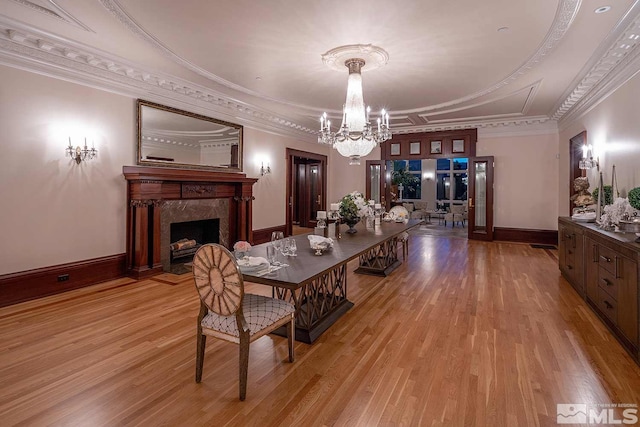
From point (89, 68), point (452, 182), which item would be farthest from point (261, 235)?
point (452, 182)

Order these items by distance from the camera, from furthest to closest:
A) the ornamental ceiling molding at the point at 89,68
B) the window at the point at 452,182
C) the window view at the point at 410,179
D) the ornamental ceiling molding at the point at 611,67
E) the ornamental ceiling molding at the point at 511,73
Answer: the window view at the point at 410,179 → the window at the point at 452,182 → the ornamental ceiling molding at the point at 89,68 → the ornamental ceiling molding at the point at 611,67 → the ornamental ceiling molding at the point at 511,73

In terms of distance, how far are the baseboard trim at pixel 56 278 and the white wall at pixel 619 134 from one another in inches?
267

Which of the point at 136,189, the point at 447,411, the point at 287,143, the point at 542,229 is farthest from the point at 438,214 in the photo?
the point at 447,411

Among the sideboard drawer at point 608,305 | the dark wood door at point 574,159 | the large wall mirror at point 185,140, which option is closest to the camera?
the sideboard drawer at point 608,305

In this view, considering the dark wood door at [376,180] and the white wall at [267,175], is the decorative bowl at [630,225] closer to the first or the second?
the white wall at [267,175]

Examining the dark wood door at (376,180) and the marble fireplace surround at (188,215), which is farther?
the dark wood door at (376,180)

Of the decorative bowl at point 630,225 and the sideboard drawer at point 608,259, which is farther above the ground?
the decorative bowl at point 630,225

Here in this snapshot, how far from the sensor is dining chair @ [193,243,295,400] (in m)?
2.08

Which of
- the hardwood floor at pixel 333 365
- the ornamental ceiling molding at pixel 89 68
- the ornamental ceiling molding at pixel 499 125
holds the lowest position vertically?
the hardwood floor at pixel 333 365

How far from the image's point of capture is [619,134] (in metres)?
4.40

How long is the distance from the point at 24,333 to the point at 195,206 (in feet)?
10.1

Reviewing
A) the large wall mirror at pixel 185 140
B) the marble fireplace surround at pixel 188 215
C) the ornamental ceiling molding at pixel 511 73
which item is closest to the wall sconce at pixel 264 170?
the large wall mirror at pixel 185 140

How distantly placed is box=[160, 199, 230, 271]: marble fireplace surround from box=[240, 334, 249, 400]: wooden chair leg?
12.3ft

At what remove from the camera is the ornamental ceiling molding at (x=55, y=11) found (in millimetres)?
3072
